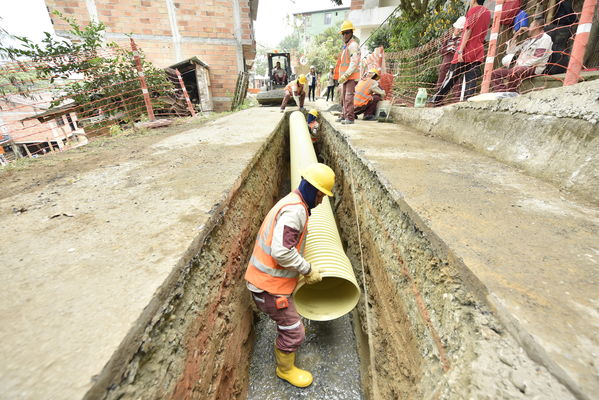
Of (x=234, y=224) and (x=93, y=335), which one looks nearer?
(x=93, y=335)

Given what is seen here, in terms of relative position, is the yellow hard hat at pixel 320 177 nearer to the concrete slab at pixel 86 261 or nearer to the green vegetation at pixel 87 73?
the concrete slab at pixel 86 261

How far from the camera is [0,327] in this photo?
0.85m

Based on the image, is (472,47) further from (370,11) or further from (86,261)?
(370,11)

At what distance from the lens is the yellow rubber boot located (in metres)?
1.97

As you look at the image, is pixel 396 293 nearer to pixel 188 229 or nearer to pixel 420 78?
pixel 188 229

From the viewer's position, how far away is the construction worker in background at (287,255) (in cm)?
156

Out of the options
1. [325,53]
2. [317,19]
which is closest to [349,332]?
[325,53]

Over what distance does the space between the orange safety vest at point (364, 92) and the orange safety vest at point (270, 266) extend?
4.90 metres

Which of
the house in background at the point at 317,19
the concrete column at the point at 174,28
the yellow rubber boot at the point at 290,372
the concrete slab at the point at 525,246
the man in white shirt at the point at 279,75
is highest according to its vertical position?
the house in background at the point at 317,19

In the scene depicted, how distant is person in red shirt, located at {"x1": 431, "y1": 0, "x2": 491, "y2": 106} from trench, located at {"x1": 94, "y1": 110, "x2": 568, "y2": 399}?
2808 millimetres

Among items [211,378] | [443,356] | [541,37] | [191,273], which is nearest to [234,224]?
[191,273]

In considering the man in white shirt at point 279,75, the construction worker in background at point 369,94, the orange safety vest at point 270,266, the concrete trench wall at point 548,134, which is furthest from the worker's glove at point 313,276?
the man in white shirt at point 279,75

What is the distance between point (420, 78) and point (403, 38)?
70.0 inches

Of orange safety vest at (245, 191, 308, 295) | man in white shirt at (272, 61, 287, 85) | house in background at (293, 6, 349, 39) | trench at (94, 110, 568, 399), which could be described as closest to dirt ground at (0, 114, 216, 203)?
trench at (94, 110, 568, 399)
